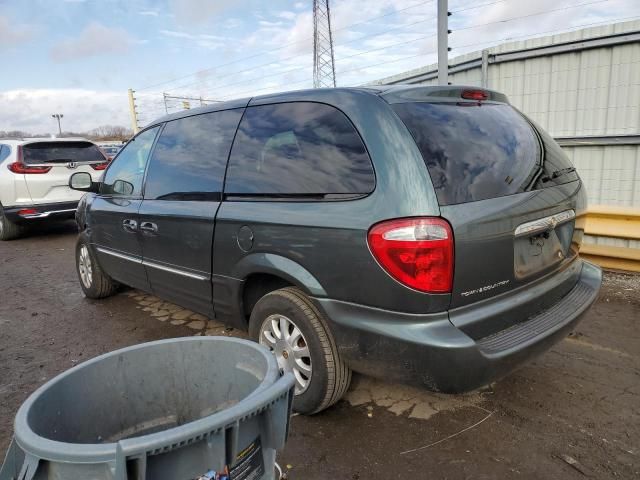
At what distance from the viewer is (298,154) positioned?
8.32 ft

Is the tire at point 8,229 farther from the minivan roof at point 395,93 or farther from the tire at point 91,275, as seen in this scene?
the minivan roof at point 395,93

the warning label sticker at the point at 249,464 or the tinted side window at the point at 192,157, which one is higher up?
the tinted side window at the point at 192,157

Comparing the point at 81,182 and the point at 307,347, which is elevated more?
the point at 81,182

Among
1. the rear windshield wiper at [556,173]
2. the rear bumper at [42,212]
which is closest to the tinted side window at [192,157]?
the rear windshield wiper at [556,173]

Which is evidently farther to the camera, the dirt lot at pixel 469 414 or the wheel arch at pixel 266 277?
the wheel arch at pixel 266 277

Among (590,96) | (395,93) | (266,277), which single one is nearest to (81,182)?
(266,277)

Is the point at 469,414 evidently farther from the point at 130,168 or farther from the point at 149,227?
the point at 130,168

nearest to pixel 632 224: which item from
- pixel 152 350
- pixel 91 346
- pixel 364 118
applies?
pixel 364 118

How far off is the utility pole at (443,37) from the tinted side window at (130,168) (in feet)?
13.1

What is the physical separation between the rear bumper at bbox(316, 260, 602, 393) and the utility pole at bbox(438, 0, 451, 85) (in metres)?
4.68

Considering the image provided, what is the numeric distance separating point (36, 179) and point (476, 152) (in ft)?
26.0

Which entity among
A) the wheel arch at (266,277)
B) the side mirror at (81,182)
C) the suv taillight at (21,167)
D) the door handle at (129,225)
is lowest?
the wheel arch at (266,277)

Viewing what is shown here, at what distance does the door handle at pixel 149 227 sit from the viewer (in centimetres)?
345

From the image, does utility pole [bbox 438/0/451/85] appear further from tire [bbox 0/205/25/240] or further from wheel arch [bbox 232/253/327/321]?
tire [bbox 0/205/25/240]
